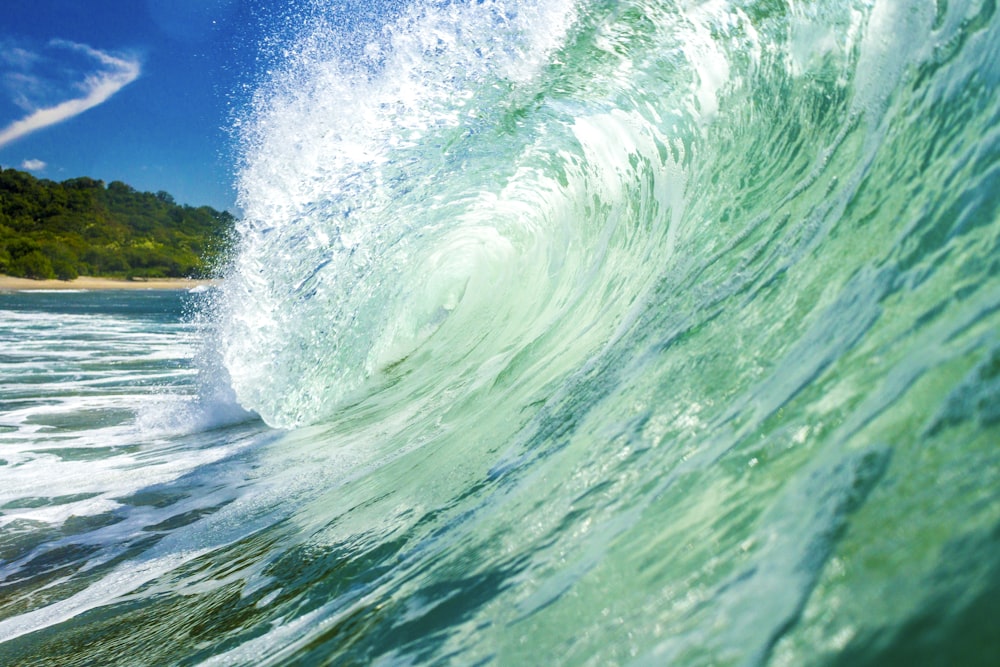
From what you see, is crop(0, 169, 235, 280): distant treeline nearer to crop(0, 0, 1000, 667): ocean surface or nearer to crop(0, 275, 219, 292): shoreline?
crop(0, 275, 219, 292): shoreline

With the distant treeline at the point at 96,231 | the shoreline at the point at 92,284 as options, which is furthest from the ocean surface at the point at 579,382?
the distant treeline at the point at 96,231

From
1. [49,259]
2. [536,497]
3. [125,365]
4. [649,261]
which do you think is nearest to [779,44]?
[649,261]

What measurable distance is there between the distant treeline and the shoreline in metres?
0.69

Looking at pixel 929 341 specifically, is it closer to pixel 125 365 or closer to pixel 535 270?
pixel 535 270

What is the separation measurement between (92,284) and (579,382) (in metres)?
69.9

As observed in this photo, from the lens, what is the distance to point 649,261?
4664mm

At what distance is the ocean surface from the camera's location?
4.58 feet

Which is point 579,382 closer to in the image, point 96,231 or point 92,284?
point 92,284

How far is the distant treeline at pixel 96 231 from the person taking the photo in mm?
64500

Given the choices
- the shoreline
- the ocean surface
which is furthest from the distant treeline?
the ocean surface

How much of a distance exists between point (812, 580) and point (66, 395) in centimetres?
1037

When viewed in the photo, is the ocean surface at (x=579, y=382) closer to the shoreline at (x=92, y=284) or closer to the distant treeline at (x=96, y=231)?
the shoreline at (x=92, y=284)

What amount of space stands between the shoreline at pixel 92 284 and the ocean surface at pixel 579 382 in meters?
43.3

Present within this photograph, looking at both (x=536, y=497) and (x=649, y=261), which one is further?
(x=649, y=261)
